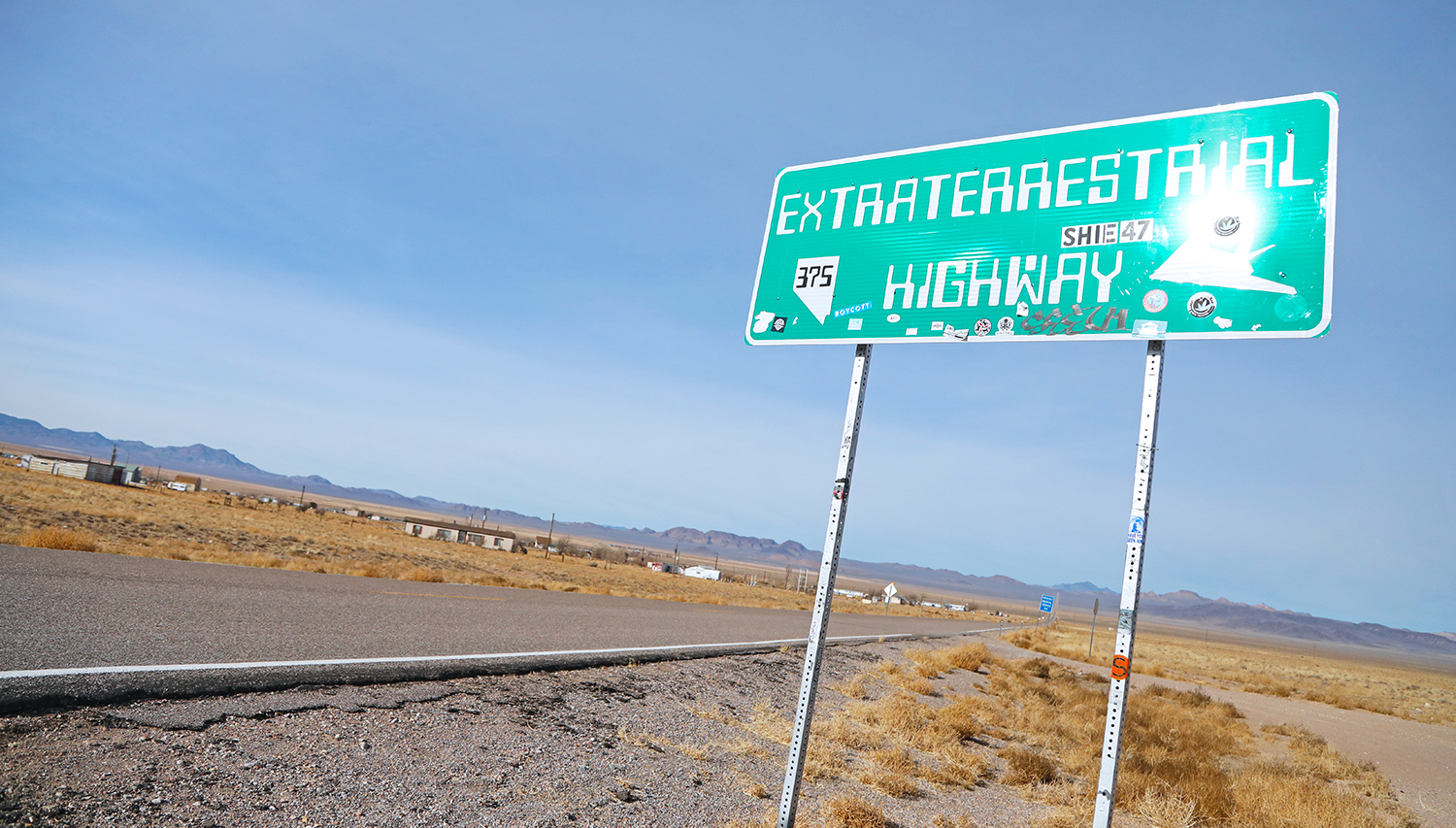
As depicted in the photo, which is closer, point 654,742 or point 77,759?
point 77,759

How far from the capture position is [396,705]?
6.14 meters

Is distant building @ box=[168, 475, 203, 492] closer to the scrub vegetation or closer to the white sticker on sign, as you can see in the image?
the scrub vegetation

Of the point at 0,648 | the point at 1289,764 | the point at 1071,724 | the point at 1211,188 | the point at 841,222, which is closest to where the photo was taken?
the point at 1211,188

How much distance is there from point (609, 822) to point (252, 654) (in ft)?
13.4

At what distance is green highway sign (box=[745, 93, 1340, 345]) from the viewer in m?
3.52

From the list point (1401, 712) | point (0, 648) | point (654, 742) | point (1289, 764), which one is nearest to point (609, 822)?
point (654, 742)

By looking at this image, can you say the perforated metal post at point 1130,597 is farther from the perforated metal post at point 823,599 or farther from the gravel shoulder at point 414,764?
the gravel shoulder at point 414,764

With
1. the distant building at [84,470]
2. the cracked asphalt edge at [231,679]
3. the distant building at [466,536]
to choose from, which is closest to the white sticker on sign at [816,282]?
the cracked asphalt edge at [231,679]

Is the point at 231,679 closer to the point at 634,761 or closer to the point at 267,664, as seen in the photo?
the point at 267,664

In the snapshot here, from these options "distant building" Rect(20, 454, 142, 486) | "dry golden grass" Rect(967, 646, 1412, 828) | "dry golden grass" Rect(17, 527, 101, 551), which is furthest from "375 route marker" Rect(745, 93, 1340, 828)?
"distant building" Rect(20, 454, 142, 486)

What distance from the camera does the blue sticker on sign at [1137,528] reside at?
10.9 ft

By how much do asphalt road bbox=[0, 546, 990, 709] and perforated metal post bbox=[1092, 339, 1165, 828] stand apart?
600 centimetres

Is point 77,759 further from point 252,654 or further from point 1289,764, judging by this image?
point 1289,764

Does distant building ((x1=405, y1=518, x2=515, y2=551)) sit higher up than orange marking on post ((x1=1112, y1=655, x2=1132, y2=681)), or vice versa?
orange marking on post ((x1=1112, y1=655, x2=1132, y2=681))
